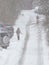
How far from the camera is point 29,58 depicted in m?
19.1

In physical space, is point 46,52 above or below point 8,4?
below

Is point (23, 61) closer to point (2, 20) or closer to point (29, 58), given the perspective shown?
point (29, 58)

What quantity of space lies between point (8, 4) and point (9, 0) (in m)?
1.27

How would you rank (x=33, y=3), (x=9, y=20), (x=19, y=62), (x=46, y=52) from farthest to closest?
(x=33, y=3)
(x=9, y=20)
(x=46, y=52)
(x=19, y=62)

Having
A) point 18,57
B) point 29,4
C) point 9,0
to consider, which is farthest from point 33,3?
point 18,57

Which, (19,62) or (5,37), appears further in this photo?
(5,37)

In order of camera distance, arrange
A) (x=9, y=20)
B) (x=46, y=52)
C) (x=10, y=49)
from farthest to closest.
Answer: (x=9, y=20) < (x=10, y=49) < (x=46, y=52)

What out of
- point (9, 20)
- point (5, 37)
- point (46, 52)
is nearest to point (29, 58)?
point (46, 52)

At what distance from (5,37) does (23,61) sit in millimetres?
6583

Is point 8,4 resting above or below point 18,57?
above

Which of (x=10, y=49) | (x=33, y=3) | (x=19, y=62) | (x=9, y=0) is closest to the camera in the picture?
(x=19, y=62)

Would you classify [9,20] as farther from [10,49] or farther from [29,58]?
[29,58]

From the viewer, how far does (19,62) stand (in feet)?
58.0

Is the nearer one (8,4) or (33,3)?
(8,4)
